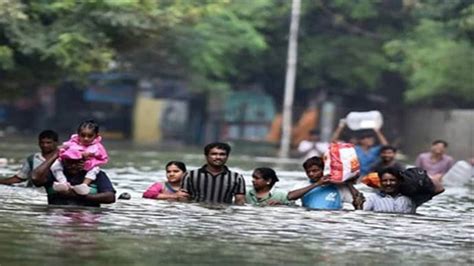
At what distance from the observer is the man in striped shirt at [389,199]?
15.4m

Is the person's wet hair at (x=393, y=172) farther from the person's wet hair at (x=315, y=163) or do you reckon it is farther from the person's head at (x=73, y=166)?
the person's head at (x=73, y=166)

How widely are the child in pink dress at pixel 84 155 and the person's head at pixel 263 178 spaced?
201cm

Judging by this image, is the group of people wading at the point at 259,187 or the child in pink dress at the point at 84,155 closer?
the child in pink dress at the point at 84,155

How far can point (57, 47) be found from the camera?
2769 centimetres

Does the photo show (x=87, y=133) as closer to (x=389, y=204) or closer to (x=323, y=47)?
(x=389, y=204)

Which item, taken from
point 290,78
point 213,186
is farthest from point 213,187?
point 290,78

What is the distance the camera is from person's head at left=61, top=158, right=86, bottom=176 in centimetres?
1399

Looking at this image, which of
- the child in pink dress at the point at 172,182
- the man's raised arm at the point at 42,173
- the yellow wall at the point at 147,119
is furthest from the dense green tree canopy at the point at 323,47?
the man's raised arm at the point at 42,173

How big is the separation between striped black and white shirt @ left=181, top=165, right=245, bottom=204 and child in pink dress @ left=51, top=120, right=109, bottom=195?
1582 mm

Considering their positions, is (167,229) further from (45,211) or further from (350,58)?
(350,58)

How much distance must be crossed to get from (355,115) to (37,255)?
1765 cm

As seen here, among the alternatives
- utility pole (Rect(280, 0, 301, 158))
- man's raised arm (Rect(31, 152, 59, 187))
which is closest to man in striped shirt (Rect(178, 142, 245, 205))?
man's raised arm (Rect(31, 152, 59, 187))

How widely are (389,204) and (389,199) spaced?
0.19ft

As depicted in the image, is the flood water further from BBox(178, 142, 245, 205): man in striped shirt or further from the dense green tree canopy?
the dense green tree canopy
